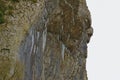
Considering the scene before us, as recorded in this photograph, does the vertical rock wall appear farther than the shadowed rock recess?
Yes

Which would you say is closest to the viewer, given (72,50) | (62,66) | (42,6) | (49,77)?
(42,6)

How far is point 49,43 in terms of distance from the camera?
2355cm

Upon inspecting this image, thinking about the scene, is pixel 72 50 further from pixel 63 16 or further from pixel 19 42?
pixel 19 42

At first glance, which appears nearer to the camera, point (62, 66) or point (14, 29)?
point (14, 29)

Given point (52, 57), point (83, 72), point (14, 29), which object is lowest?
point (83, 72)

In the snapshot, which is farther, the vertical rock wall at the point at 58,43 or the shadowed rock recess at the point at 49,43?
the vertical rock wall at the point at 58,43

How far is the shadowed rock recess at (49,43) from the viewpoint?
1678cm

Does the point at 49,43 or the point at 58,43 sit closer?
the point at 49,43

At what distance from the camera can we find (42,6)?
63.6 feet

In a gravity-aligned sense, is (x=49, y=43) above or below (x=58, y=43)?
above

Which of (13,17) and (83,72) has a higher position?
(13,17)

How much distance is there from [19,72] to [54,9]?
7848mm

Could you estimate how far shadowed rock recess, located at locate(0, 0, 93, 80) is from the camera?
16781 mm

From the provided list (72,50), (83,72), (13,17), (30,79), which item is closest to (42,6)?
(13,17)
